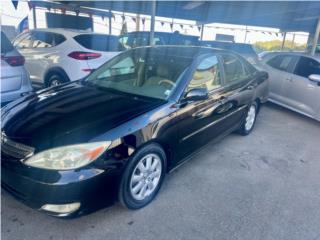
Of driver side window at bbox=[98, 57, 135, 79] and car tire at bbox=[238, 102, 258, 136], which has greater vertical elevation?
driver side window at bbox=[98, 57, 135, 79]

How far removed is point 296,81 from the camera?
5.59 m

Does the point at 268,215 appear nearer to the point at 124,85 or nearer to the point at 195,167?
the point at 195,167

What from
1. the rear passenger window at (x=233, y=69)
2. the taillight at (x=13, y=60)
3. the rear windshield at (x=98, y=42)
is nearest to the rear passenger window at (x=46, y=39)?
the rear windshield at (x=98, y=42)

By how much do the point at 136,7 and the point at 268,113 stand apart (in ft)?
32.5

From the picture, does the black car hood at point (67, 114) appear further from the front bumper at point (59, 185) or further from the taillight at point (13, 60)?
the taillight at point (13, 60)

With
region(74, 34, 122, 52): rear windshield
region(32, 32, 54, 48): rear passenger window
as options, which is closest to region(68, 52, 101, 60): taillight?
region(74, 34, 122, 52): rear windshield

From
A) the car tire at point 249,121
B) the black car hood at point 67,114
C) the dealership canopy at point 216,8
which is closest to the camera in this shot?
the black car hood at point 67,114

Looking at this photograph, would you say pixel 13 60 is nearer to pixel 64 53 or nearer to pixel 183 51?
pixel 64 53

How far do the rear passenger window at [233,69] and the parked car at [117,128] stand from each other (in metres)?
0.03

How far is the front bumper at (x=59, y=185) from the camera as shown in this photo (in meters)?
1.93

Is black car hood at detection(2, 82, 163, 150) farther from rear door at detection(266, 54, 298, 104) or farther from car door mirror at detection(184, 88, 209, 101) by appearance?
rear door at detection(266, 54, 298, 104)

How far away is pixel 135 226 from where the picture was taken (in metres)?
2.26

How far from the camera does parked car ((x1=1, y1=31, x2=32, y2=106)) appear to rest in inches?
138

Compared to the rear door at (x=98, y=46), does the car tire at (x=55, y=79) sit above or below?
below
